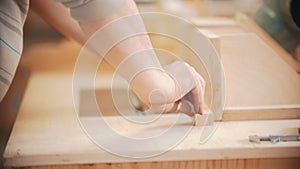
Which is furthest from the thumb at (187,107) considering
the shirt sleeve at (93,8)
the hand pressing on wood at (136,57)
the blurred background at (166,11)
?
the blurred background at (166,11)

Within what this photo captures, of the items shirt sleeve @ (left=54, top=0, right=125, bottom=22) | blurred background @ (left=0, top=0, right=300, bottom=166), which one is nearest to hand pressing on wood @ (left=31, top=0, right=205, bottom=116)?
shirt sleeve @ (left=54, top=0, right=125, bottom=22)

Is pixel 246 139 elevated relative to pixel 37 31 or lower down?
elevated

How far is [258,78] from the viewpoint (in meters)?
0.72

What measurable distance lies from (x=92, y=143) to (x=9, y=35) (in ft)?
0.50

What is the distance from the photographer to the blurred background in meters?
0.93

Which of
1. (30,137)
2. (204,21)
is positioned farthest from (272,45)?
(30,137)

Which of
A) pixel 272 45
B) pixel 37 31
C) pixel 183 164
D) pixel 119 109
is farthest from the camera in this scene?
pixel 37 31

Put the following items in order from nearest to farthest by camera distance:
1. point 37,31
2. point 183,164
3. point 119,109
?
point 183,164 → point 119,109 → point 37,31

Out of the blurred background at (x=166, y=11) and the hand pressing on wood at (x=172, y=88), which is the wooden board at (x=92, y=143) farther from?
the blurred background at (x=166, y=11)

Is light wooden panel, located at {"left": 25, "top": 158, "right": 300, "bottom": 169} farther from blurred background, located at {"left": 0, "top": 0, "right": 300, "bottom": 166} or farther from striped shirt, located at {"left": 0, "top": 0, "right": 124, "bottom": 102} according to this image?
blurred background, located at {"left": 0, "top": 0, "right": 300, "bottom": 166}

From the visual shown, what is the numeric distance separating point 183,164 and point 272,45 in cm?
39

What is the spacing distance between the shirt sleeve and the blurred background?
356 mm

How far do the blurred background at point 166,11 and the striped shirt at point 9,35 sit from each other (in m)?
0.31

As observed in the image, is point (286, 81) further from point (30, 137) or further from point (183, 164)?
point (30, 137)
